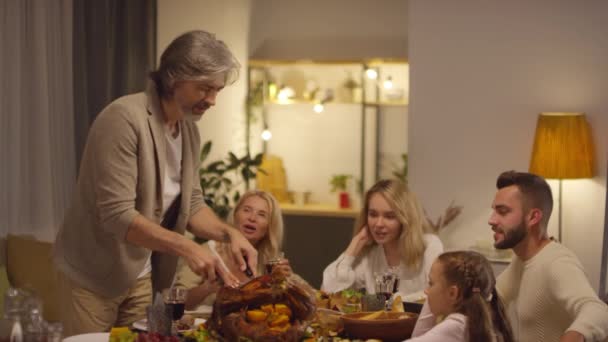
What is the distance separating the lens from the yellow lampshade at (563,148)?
469cm

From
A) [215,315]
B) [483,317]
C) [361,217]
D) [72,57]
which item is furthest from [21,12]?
[483,317]

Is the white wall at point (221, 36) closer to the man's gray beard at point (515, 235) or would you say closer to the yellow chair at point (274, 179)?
the yellow chair at point (274, 179)

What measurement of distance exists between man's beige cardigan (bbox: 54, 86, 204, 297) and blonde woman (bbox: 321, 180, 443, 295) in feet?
3.99

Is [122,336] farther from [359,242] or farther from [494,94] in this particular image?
[494,94]

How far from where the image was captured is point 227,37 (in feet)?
22.9

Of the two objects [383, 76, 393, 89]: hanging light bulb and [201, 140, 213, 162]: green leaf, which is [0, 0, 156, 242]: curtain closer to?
[201, 140, 213, 162]: green leaf

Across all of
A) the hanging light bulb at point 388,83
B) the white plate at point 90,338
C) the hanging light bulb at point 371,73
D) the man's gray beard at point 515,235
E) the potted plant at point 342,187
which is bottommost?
the potted plant at point 342,187

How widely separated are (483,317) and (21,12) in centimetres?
309

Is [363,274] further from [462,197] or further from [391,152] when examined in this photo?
[391,152]

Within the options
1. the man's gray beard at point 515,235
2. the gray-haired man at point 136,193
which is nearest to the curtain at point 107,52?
the gray-haired man at point 136,193

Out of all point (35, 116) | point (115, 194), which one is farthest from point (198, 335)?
point (35, 116)

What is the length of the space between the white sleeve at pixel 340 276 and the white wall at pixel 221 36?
256 centimetres

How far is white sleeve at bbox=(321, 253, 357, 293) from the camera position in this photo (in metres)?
3.87

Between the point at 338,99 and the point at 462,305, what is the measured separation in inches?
193
